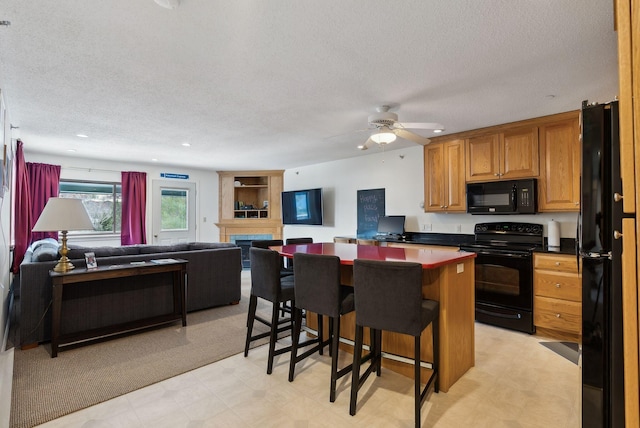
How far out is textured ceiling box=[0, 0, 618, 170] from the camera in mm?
1740

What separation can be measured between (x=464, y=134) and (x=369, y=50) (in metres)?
2.57

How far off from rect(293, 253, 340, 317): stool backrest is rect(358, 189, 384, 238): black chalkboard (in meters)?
3.36

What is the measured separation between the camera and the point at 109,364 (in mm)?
2637

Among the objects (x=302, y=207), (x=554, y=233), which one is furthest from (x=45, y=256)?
(x=554, y=233)

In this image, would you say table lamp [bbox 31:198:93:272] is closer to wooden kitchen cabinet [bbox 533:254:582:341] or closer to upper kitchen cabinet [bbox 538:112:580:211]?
wooden kitchen cabinet [bbox 533:254:582:341]

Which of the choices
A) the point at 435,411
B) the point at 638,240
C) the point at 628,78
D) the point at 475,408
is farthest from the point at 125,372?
the point at 628,78

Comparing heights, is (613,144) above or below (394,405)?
above

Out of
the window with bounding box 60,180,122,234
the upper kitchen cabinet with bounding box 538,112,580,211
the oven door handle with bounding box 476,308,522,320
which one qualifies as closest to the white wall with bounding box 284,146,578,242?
the upper kitchen cabinet with bounding box 538,112,580,211

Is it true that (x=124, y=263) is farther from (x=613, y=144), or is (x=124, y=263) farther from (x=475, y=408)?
(x=613, y=144)

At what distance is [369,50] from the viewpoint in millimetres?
2125

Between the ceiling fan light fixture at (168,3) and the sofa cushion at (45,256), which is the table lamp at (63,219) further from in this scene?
the ceiling fan light fixture at (168,3)

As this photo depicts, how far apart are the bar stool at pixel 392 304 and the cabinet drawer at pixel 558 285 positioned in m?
1.92

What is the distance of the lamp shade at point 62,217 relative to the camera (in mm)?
2926

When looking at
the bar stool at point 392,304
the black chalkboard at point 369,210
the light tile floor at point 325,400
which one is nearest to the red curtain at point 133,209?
the black chalkboard at point 369,210
